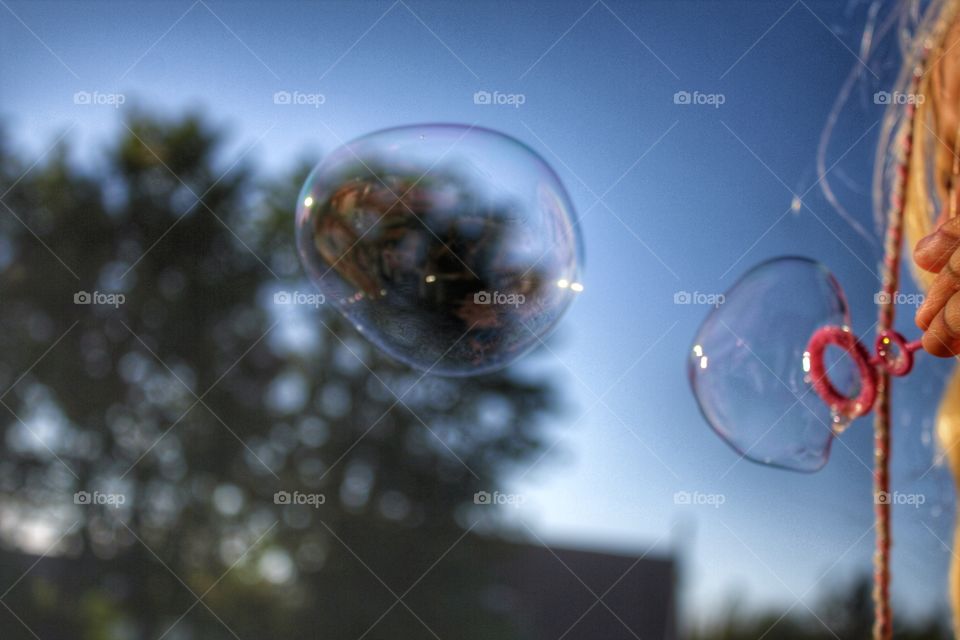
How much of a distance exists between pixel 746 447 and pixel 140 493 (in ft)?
18.0

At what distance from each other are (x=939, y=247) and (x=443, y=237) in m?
0.65

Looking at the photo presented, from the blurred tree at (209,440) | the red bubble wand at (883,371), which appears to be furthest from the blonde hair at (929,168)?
the blurred tree at (209,440)

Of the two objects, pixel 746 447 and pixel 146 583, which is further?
pixel 146 583

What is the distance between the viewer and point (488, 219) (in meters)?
1.19

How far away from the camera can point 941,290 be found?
664 millimetres

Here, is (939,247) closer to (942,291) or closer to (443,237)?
(942,291)

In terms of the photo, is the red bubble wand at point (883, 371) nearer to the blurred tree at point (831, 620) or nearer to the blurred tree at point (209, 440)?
the blurred tree at point (831, 620)

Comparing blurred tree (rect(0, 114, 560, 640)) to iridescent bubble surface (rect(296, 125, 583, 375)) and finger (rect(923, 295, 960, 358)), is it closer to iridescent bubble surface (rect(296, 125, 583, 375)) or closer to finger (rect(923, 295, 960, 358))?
iridescent bubble surface (rect(296, 125, 583, 375))

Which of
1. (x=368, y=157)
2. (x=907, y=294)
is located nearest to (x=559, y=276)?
(x=368, y=157)

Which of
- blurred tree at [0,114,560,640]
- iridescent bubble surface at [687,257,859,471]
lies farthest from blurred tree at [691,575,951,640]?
iridescent bubble surface at [687,257,859,471]

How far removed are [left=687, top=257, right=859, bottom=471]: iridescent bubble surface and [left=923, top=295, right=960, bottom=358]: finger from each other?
0.31 m

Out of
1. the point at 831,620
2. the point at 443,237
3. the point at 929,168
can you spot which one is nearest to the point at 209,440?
the point at 831,620

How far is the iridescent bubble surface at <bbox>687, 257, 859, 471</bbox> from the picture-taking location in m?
1.02

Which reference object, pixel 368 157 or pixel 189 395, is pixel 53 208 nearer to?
pixel 189 395
